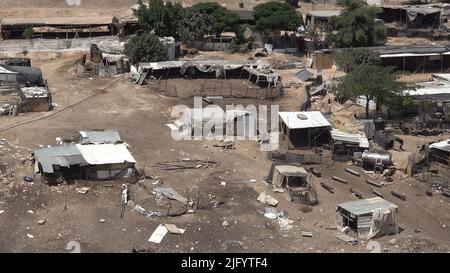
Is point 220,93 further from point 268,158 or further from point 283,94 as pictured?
point 268,158

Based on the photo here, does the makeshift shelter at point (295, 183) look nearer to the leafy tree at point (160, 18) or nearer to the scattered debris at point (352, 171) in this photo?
the scattered debris at point (352, 171)

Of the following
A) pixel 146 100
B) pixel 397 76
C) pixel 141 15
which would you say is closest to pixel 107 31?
pixel 141 15

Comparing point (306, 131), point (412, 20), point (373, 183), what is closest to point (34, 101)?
point (306, 131)

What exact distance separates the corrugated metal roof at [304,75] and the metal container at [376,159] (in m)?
12.0

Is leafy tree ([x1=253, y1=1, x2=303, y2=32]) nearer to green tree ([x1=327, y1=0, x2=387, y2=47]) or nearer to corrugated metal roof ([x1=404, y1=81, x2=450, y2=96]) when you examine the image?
green tree ([x1=327, y1=0, x2=387, y2=47])

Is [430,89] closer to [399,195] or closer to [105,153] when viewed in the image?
[399,195]

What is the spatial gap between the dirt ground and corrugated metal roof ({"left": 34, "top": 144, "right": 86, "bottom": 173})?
73 cm

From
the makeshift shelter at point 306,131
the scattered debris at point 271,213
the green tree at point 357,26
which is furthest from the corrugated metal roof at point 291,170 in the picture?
the green tree at point 357,26

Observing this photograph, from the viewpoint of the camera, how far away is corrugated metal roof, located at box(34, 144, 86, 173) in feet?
75.5

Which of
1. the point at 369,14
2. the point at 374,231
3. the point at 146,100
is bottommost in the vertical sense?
the point at 374,231

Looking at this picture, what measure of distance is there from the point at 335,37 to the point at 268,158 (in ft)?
59.8

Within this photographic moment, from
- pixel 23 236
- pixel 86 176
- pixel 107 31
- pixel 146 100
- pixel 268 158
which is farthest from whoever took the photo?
pixel 107 31

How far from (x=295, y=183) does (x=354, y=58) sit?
580 inches

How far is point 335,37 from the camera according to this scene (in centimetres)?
4238
